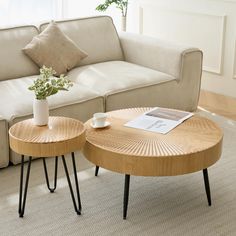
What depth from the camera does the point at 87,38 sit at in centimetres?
428

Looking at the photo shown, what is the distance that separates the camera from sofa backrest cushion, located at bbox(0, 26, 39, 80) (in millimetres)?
3814

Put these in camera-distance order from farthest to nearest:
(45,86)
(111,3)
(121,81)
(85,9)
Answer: (85,9) < (111,3) < (121,81) < (45,86)

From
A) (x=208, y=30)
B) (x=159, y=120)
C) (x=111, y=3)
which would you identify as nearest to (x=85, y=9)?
(x=111, y=3)

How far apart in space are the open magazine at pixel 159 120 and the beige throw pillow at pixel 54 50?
1061 mm

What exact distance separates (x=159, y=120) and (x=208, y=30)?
202 centimetres

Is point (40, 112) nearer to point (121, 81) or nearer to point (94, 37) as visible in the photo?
point (121, 81)

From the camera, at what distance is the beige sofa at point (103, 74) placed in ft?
11.1

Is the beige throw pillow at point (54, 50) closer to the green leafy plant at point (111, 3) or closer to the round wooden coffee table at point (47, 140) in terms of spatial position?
the green leafy plant at point (111, 3)

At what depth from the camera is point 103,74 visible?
12.9ft

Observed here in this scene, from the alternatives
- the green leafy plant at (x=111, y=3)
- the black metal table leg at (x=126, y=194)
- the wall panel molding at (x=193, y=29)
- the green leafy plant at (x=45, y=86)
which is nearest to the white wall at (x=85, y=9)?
the wall panel molding at (x=193, y=29)

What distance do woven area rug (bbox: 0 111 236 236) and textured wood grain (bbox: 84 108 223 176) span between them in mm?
263

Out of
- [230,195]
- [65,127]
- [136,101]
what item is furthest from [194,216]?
[136,101]

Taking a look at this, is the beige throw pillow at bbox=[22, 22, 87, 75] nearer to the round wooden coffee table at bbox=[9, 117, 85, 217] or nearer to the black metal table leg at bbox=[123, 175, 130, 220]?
the round wooden coffee table at bbox=[9, 117, 85, 217]

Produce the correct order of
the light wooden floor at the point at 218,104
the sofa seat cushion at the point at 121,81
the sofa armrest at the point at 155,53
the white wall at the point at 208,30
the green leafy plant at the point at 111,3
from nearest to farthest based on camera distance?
the sofa seat cushion at the point at 121,81, the sofa armrest at the point at 155,53, the light wooden floor at the point at 218,104, the white wall at the point at 208,30, the green leafy plant at the point at 111,3
